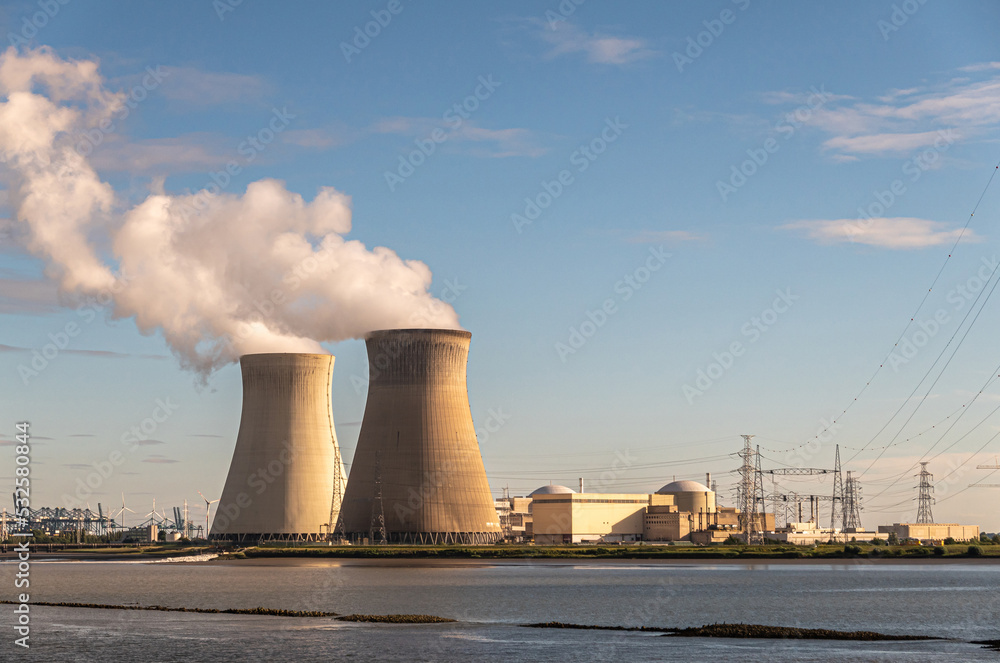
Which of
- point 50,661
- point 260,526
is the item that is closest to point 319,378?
point 260,526

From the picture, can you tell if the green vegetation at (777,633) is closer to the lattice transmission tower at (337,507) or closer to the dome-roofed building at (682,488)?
the lattice transmission tower at (337,507)

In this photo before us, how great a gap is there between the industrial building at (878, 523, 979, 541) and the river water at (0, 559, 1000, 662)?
49617 mm

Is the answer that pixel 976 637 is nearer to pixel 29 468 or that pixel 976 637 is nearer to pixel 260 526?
pixel 29 468

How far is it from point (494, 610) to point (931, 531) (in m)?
90.2

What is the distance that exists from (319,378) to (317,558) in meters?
11.4

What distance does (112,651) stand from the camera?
25.0 m

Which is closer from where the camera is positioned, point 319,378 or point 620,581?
point 620,581

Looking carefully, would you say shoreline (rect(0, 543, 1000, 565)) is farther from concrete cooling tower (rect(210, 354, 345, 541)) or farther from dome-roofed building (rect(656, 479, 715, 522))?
dome-roofed building (rect(656, 479, 715, 522))

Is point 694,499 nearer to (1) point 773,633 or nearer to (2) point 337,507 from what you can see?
(2) point 337,507

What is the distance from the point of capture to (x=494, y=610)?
1405 inches

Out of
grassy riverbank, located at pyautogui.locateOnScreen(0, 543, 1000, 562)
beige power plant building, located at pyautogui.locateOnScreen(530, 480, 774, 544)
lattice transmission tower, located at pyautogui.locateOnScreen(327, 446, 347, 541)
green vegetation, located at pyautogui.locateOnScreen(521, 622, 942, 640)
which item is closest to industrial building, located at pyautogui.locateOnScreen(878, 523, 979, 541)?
beige power plant building, located at pyautogui.locateOnScreen(530, 480, 774, 544)

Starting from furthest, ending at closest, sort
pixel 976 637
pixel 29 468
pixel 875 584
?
pixel 875 584
pixel 976 637
pixel 29 468

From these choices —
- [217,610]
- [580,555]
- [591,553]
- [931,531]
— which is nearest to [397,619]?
[217,610]

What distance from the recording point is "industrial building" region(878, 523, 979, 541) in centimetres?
11388
